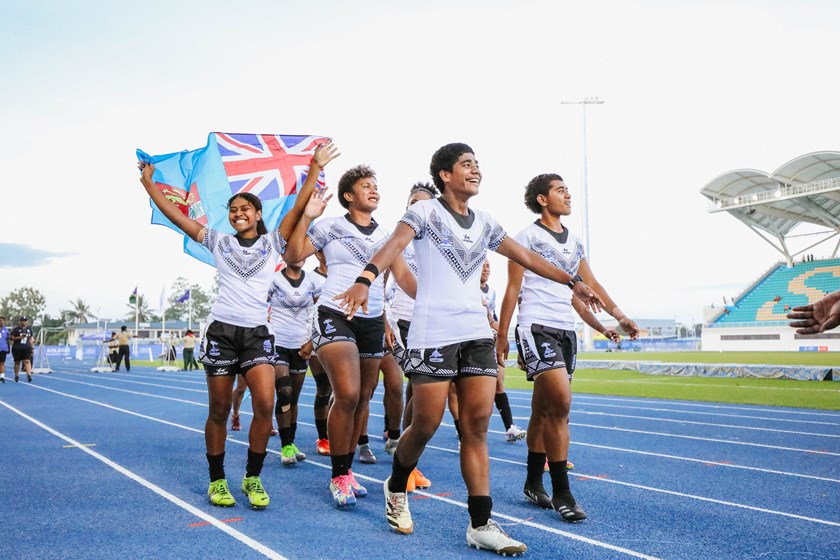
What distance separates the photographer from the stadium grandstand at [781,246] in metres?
43.0

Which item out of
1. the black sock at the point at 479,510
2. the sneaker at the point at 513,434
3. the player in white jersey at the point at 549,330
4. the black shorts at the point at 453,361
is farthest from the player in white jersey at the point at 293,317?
the black sock at the point at 479,510

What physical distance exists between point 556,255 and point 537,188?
0.55m

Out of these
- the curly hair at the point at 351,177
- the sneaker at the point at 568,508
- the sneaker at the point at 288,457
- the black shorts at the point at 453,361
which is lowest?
the sneaker at the point at 288,457

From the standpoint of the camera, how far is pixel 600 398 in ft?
42.5

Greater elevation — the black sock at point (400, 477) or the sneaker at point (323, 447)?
the black sock at point (400, 477)

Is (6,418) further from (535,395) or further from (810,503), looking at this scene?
(810,503)

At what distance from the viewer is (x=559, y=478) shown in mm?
3932

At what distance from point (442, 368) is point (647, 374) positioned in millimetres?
18161

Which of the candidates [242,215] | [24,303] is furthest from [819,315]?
[24,303]

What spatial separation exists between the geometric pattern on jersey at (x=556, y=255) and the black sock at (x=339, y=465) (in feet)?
6.15

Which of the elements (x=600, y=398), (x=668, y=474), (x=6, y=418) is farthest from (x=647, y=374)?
(x=6, y=418)

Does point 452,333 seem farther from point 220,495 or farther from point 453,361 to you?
point 220,495

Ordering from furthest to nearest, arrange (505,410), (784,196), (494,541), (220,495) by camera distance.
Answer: (784,196), (505,410), (220,495), (494,541)

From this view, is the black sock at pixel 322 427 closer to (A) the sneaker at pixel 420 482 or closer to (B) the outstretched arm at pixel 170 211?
(A) the sneaker at pixel 420 482
